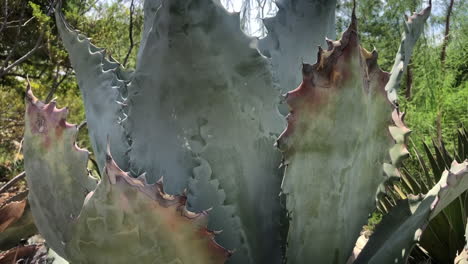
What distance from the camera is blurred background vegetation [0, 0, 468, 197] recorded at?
291 cm

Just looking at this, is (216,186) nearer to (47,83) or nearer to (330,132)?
(330,132)

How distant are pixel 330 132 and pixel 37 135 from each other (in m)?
0.42

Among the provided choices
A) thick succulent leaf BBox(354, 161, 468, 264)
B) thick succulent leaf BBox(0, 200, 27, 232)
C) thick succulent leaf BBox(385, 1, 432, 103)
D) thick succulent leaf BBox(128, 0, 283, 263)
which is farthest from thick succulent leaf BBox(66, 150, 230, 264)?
thick succulent leaf BBox(0, 200, 27, 232)

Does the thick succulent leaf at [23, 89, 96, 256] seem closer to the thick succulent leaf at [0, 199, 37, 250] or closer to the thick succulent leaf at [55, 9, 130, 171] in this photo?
the thick succulent leaf at [55, 9, 130, 171]

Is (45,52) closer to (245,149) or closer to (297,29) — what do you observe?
(297,29)

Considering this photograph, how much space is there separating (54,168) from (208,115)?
24 centimetres

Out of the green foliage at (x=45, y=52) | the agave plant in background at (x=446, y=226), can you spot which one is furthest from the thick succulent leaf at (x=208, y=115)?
the green foliage at (x=45, y=52)

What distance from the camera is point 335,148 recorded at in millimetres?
625

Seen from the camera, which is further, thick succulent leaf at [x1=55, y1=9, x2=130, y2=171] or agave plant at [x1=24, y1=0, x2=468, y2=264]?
thick succulent leaf at [x1=55, y1=9, x2=130, y2=171]

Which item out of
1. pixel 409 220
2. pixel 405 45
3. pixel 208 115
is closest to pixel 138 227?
pixel 208 115

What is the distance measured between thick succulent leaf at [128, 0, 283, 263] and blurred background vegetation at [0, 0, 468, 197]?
26 centimetres

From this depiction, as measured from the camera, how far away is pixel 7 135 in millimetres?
6379

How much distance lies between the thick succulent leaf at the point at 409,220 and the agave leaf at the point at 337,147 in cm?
4

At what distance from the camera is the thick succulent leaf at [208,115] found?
26.4 inches
